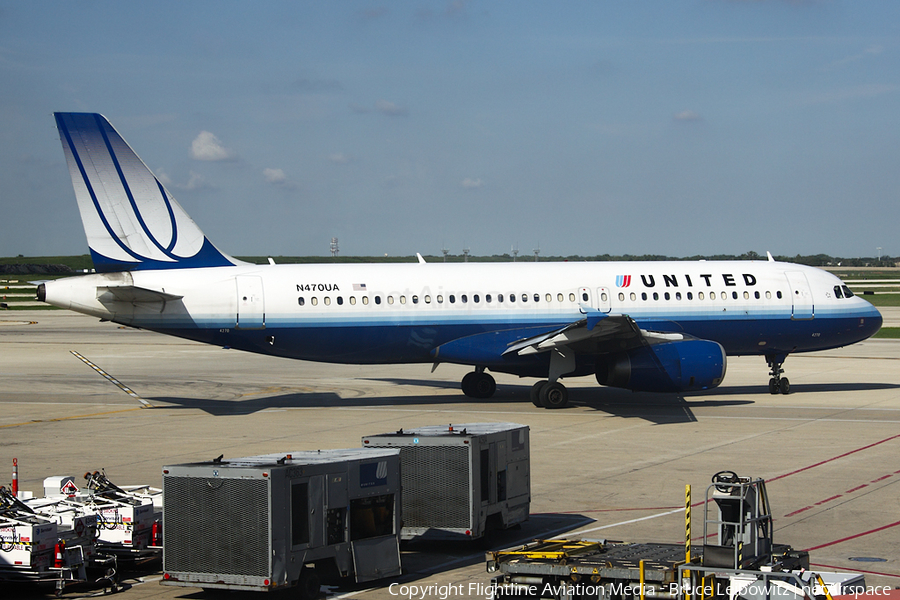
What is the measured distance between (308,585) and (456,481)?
275cm

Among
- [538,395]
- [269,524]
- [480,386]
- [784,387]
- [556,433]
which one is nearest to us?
[269,524]

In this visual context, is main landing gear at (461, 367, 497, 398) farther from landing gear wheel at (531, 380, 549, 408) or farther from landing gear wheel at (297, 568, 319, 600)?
landing gear wheel at (297, 568, 319, 600)

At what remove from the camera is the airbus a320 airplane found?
88.2 feet

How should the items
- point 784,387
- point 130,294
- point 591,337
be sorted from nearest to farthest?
point 130,294
point 591,337
point 784,387

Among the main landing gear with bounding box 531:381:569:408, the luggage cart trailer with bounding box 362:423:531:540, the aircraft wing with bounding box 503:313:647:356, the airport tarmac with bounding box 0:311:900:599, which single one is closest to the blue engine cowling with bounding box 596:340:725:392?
the aircraft wing with bounding box 503:313:647:356

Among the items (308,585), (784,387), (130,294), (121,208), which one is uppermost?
(121,208)

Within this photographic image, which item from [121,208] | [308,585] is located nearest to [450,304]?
[121,208]

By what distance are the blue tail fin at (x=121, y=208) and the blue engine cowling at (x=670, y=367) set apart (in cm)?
1264

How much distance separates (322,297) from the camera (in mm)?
28797

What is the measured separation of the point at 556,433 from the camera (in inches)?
944

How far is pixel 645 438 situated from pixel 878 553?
10.2 meters

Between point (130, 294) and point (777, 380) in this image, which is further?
point (777, 380)

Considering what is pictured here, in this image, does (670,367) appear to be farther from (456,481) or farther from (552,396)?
(456,481)

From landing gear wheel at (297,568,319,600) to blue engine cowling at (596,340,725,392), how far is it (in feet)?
56.1
